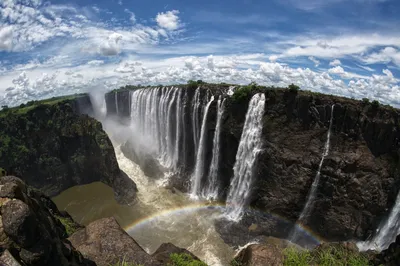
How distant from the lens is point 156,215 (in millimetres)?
24938

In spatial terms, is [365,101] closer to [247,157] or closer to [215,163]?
[247,157]

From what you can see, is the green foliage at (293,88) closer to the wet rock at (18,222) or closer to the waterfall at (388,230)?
the waterfall at (388,230)

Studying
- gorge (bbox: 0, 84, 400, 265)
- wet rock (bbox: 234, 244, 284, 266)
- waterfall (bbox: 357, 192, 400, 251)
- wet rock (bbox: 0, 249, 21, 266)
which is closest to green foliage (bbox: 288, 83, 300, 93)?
gorge (bbox: 0, 84, 400, 265)

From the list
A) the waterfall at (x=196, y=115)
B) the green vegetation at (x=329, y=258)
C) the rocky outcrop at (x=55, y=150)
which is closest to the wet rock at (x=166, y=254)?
the green vegetation at (x=329, y=258)

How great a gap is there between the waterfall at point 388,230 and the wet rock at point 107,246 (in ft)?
59.2

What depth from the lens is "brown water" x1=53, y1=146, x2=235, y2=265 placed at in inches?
814

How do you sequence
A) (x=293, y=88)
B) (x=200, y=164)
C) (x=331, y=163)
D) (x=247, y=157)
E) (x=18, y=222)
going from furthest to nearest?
(x=200, y=164)
(x=247, y=157)
(x=293, y=88)
(x=331, y=163)
(x=18, y=222)

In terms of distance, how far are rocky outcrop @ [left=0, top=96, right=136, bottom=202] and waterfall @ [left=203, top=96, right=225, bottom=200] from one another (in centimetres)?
989

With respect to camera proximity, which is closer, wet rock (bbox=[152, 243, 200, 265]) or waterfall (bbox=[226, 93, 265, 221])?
wet rock (bbox=[152, 243, 200, 265])

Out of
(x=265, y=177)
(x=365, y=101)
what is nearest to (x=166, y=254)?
(x=265, y=177)

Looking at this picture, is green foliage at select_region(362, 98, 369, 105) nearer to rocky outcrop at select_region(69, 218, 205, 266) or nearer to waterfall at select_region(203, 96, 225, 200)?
waterfall at select_region(203, 96, 225, 200)

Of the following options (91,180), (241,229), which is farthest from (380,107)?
Answer: (91,180)

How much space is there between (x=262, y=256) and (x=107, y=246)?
5.84 meters

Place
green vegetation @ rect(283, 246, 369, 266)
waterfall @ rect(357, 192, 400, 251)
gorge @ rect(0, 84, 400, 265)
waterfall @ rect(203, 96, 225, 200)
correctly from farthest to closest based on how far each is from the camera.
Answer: waterfall @ rect(203, 96, 225, 200)
gorge @ rect(0, 84, 400, 265)
waterfall @ rect(357, 192, 400, 251)
green vegetation @ rect(283, 246, 369, 266)
